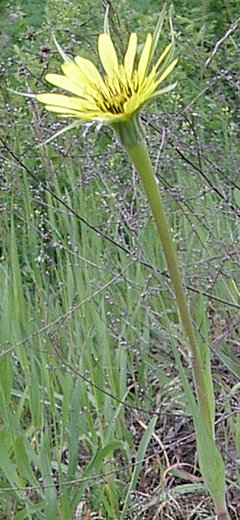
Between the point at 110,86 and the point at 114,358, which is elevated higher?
the point at 110,86

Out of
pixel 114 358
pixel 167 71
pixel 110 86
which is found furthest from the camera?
pixel 114 358

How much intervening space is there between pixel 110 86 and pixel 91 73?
0.16 feet

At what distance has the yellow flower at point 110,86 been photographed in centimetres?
98

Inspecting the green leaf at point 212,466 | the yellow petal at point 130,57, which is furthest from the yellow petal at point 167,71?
the green leaf at point 212,466

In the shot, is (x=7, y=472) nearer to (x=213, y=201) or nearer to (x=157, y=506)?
(x=157, y=506)

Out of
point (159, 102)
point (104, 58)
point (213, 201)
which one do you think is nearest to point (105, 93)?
point (104, 58)

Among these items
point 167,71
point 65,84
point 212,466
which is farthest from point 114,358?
point 167,71

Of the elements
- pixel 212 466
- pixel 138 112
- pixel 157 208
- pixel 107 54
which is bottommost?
pixel 212 466

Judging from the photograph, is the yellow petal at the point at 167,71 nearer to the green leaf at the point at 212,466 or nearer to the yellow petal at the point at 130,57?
the yellow petal at the point at 130,57

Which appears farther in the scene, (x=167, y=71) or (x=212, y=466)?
(x=212, y=466)

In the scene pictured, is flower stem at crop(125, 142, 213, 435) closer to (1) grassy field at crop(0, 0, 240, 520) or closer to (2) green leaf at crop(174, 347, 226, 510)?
(2) green leaf at crop(174, 347, 226, 510)

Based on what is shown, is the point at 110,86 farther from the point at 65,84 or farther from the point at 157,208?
the point at 157,208

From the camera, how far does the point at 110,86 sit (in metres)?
1.05

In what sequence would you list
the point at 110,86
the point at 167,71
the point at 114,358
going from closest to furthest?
the point at 167,71 < the point at 110,86 < the point at 114,358
